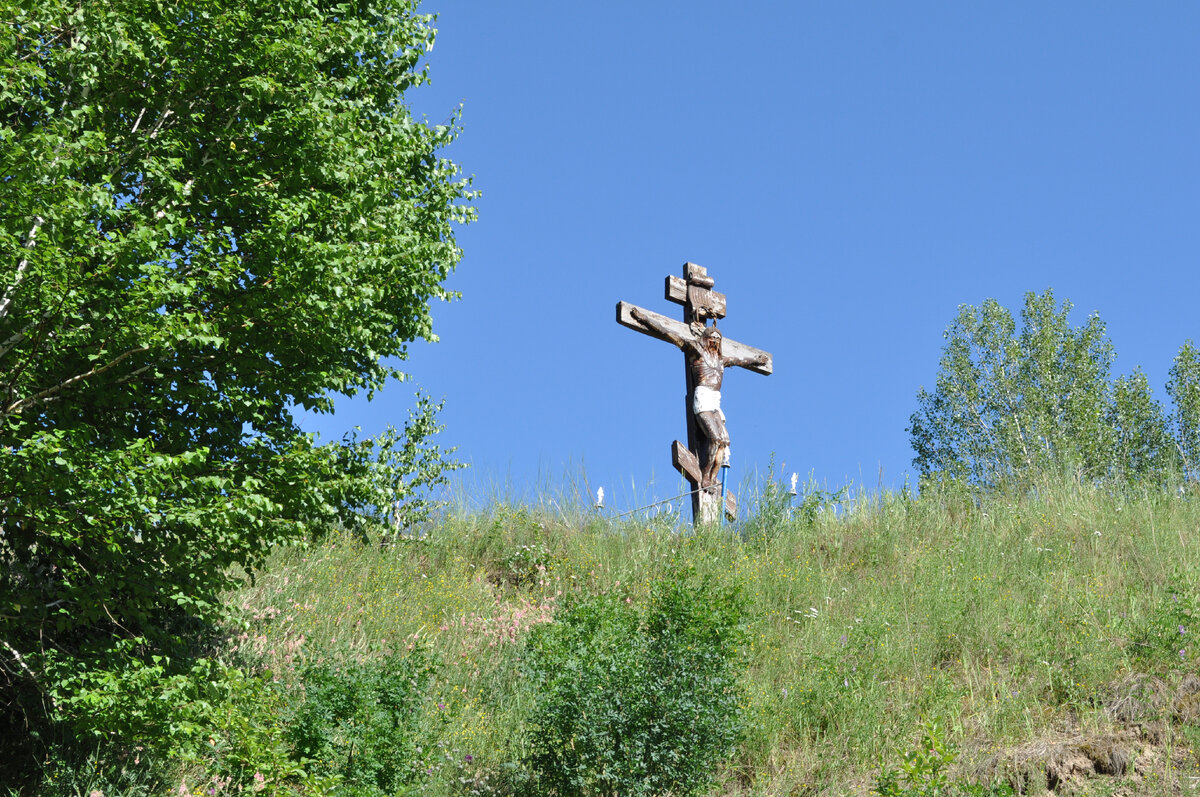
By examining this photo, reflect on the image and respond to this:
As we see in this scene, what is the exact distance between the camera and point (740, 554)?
11398mm

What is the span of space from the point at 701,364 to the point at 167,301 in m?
7.98

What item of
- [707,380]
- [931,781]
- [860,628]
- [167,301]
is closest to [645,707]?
[931,781]

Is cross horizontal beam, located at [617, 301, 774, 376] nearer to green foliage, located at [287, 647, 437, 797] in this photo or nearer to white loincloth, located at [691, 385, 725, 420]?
white loincloth, located at [691, 385, 725, 420]

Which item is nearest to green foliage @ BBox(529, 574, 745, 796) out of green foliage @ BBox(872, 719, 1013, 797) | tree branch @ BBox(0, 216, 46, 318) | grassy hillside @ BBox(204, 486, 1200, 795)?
grassy hillside @ BBox(204, 486, 1200, 795)

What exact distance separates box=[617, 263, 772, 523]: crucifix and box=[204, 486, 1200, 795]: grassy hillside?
795 mm

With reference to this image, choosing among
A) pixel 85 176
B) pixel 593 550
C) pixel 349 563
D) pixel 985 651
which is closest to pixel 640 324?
pixel 593 550

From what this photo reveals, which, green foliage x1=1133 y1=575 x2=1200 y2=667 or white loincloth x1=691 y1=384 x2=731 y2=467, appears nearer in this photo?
green foliage x1=1133 y1=575 x2=1200 y2=667

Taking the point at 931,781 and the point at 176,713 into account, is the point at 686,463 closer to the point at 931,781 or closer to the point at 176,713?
the point at 931,781

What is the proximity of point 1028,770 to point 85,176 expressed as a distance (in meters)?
8.08

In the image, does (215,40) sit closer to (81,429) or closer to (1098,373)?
(81,429)

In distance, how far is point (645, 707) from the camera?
699 cm

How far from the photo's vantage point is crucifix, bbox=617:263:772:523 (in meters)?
13.4

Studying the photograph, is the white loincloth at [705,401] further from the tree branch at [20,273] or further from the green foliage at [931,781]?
the tree branch at [20,273]

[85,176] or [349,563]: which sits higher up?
[85,176]
